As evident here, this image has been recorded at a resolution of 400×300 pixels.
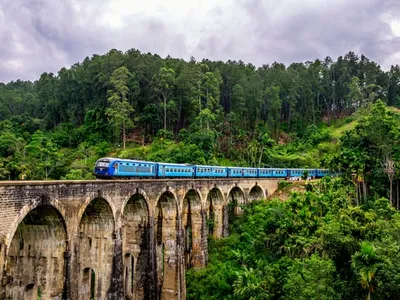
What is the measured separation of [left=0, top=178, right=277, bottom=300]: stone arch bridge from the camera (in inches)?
541

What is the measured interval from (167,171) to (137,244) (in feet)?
25.2

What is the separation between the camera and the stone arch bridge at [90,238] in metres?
13.7

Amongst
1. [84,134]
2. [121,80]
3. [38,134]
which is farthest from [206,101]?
[38,134]

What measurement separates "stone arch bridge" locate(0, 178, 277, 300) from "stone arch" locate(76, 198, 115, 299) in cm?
5

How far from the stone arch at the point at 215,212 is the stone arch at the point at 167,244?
9.73 meters

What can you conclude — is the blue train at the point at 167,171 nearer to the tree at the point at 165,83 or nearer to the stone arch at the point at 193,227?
the stone arch at the point at 193,227

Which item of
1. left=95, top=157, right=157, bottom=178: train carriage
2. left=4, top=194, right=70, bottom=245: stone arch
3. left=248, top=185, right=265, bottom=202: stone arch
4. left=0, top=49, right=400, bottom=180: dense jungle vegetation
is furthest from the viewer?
left=0, top=49, right=400, bottom=180: dense jungle vegetation

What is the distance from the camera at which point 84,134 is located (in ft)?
204

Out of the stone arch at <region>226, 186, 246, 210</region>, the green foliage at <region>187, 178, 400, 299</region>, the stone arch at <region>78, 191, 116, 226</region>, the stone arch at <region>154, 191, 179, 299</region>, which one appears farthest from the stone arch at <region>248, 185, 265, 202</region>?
the stone arch at <region>78, 191, 116, 226</region>

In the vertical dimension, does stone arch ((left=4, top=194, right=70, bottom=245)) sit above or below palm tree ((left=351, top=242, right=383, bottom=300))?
above

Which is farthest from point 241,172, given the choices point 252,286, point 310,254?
point 252,286

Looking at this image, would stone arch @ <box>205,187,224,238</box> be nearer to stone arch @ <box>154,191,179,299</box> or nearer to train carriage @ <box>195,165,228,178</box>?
train carriage @ <box>195,165,228,178</box>

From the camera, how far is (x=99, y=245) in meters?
19.2

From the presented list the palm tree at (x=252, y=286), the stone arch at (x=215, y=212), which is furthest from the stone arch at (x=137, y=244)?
the stone arch at (x=215, y=212)
